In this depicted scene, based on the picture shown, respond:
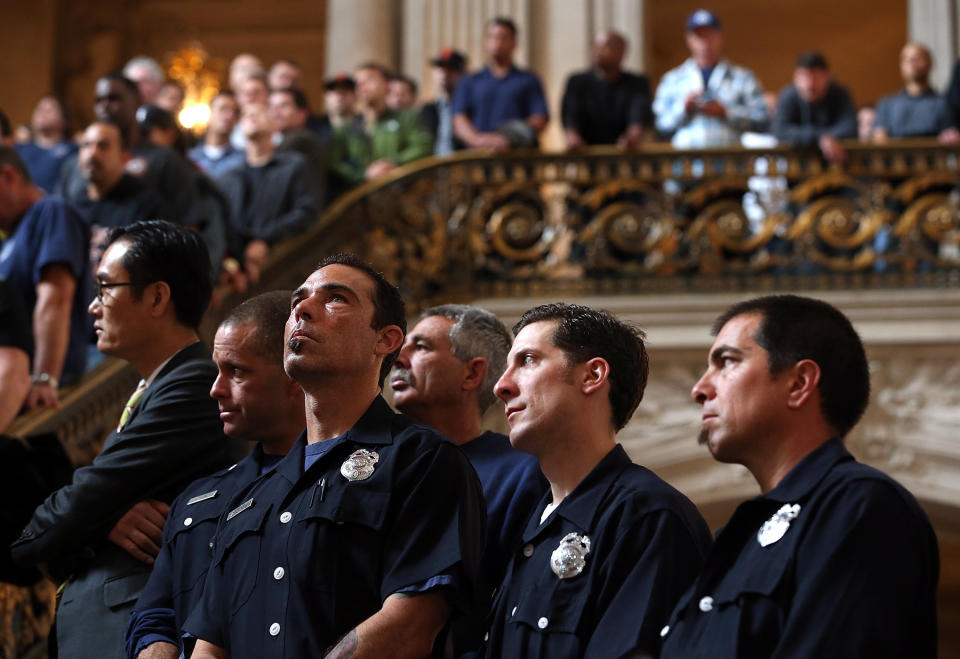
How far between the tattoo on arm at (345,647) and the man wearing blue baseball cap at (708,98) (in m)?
5.72

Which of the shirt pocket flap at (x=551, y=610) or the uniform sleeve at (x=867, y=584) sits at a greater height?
the uniform sleeve at (x=867, y=584)

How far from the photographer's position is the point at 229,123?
8812mm

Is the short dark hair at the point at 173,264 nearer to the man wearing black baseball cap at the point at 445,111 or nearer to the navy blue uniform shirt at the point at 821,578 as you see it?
the navy blue uniform shirt at the point at 821,578

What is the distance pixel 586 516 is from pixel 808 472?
516mm

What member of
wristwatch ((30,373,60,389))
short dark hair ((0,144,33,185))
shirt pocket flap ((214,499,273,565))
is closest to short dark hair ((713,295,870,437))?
shirt pocket flap ((214,499,273,565))

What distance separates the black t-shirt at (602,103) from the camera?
834 cm

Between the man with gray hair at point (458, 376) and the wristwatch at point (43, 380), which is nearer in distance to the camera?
the man with gray hair at point (458, 376)

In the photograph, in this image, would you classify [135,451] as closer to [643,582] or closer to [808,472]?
[643,582]

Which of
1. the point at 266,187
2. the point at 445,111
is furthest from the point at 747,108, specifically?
the point at 266,187

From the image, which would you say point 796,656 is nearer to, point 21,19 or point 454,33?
point 454,33

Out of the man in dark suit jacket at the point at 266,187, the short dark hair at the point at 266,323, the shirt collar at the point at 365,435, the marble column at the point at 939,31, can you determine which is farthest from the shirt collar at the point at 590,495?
the marble column at the point at 939,31

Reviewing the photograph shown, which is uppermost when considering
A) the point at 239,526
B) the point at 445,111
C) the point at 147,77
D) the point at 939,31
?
the point at 939,31

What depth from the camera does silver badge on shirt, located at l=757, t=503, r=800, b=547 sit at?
281 centimetres

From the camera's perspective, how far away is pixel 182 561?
345 cm
